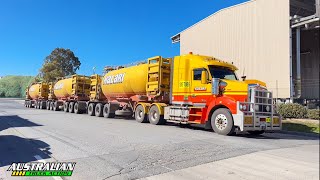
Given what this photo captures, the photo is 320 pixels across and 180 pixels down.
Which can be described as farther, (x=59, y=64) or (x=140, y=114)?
(x=59, y=64)

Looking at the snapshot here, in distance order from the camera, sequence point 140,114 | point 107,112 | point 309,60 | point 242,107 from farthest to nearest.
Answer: point 309,60 < point 107,112 < point 140,114 < point 242,107

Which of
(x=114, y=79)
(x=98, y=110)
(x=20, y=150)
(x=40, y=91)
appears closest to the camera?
(x=20, y=150)

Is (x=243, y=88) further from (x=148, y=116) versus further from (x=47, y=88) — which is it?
(x=47, y=88)

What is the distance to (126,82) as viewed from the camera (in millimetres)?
18734

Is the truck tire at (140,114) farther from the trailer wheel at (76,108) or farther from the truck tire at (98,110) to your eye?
the trailer wheel at (76,108)

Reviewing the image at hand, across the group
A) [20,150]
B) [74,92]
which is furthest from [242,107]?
[74,92]

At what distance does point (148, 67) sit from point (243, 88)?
6670 millimetres

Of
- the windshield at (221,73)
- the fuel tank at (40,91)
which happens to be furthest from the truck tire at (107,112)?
the fuel tank at (40,91)

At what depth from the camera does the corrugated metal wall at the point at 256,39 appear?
72.6 ft

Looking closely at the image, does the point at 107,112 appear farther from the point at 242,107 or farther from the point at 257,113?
the point at 257,113

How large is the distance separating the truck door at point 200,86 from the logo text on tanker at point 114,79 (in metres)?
6.89

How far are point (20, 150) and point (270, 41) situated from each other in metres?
20.2

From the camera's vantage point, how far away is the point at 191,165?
623cm

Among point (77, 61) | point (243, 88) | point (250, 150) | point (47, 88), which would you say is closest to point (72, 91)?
point (47, 88)
